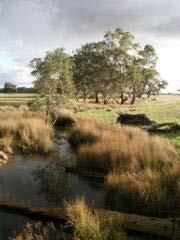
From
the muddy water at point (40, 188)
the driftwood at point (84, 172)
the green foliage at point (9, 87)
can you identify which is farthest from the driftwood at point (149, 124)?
the green foliage at point (9, 87)

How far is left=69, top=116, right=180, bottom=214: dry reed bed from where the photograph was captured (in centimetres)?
1338

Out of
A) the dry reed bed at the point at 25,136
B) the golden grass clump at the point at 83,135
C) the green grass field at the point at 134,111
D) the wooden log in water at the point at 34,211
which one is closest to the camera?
the wooden log in water at the point at 34,211

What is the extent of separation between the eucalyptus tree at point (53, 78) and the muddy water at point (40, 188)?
51.8 feet

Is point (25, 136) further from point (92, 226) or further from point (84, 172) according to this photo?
point (92, 226)

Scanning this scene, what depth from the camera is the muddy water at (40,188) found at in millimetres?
13531

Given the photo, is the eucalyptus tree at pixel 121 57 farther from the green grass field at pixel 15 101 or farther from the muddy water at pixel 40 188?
the muddy water at pixel 40 188

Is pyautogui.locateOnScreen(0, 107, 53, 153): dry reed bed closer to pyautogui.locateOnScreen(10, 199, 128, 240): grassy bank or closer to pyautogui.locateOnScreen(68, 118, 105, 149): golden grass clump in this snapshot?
pyautogui.locateOnScreen(68, 118, 105, 149): golden grass clump

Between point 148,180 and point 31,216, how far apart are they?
13.6 ft

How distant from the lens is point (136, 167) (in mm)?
17078

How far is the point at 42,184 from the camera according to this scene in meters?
16.9

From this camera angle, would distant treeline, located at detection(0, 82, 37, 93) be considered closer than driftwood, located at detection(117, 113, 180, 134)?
No

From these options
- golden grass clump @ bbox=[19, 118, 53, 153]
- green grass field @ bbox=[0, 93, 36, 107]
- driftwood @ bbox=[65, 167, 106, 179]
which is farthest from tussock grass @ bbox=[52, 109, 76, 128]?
driftwood @ bbox=[65, 167, 106, 179]

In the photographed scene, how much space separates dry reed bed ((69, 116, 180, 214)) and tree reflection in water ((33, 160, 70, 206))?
1745 mm

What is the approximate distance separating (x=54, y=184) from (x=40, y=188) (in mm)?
640
